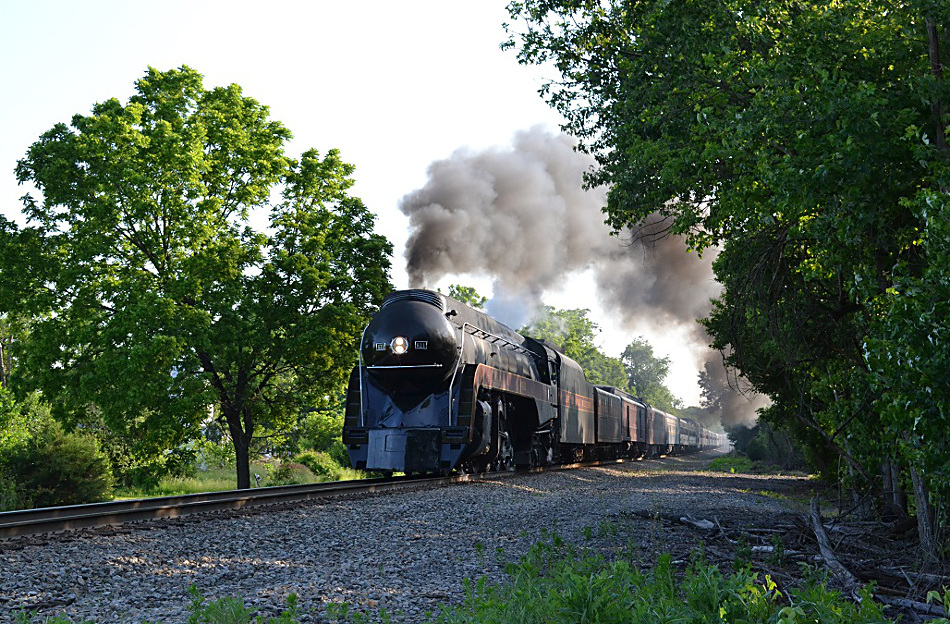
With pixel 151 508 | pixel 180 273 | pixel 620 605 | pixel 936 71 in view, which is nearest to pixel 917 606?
pixel 620 605

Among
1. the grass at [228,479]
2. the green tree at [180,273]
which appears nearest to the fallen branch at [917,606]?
the green tree at [180,273]

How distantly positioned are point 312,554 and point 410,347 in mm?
8837

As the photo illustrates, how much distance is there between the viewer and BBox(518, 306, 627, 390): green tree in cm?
9609

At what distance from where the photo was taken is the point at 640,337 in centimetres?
15175

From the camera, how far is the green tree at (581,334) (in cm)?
9609

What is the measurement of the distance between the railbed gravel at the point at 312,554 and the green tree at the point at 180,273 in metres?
9.91

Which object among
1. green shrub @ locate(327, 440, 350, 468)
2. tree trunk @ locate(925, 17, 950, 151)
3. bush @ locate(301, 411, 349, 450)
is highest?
tree trunk @ locate(925, 17, 950, 151)

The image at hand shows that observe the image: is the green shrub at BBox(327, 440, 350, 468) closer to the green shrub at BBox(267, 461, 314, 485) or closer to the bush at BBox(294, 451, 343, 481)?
the bush at BBox(294, 451, 343, 481)

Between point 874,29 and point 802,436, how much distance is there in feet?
65.7

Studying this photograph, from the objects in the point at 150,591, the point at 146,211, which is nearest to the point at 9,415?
the point at 146,211

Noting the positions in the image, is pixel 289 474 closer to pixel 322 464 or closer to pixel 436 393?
pixel 322 464

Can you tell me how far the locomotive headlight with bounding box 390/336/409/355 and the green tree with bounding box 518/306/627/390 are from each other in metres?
74.5

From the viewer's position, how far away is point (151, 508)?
10.2 meters

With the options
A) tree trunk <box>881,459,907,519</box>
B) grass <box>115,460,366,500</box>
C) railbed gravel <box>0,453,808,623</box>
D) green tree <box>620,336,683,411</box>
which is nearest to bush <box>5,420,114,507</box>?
grass <box>115,460,366,500</box>
